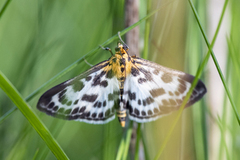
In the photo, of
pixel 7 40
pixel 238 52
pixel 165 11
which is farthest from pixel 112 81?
pixel 7 40

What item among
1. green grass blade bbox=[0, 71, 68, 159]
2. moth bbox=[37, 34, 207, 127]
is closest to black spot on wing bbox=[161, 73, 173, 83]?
moth bbox=[37, 34, 207, 127]

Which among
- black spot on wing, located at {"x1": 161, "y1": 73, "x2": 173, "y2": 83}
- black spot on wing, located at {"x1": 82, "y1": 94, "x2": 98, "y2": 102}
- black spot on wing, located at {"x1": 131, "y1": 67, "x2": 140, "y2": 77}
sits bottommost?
black spot on wing, located at {"x1": 161, "y1": 73, "x2": 173, "y2": 83}

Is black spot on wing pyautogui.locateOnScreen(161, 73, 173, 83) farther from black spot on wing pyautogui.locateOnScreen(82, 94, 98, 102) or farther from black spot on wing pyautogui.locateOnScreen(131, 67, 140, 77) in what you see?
black spot on wing pyautogui.locateOnScreen(82, 94, 98, 102)

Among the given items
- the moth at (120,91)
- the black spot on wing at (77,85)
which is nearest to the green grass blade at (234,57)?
the moth at (120,91)

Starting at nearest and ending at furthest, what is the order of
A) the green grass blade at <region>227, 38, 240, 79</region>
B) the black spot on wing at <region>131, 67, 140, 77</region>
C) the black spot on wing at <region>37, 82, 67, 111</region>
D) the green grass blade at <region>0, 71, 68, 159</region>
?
the green grass blade at <region>0, 71, 68, 159</region> → the green grass blade at <region>227, 38, 240, 79</region> → the black spot on wing at <region>37, 82, 67, 111</region> → the black spot on wing at <region>131, 67, 140, 77</region>

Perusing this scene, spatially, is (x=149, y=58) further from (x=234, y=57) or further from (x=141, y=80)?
(x=234, y=57)

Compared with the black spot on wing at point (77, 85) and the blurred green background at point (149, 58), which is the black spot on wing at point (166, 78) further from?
the black spot on wing at point (77, 85)
